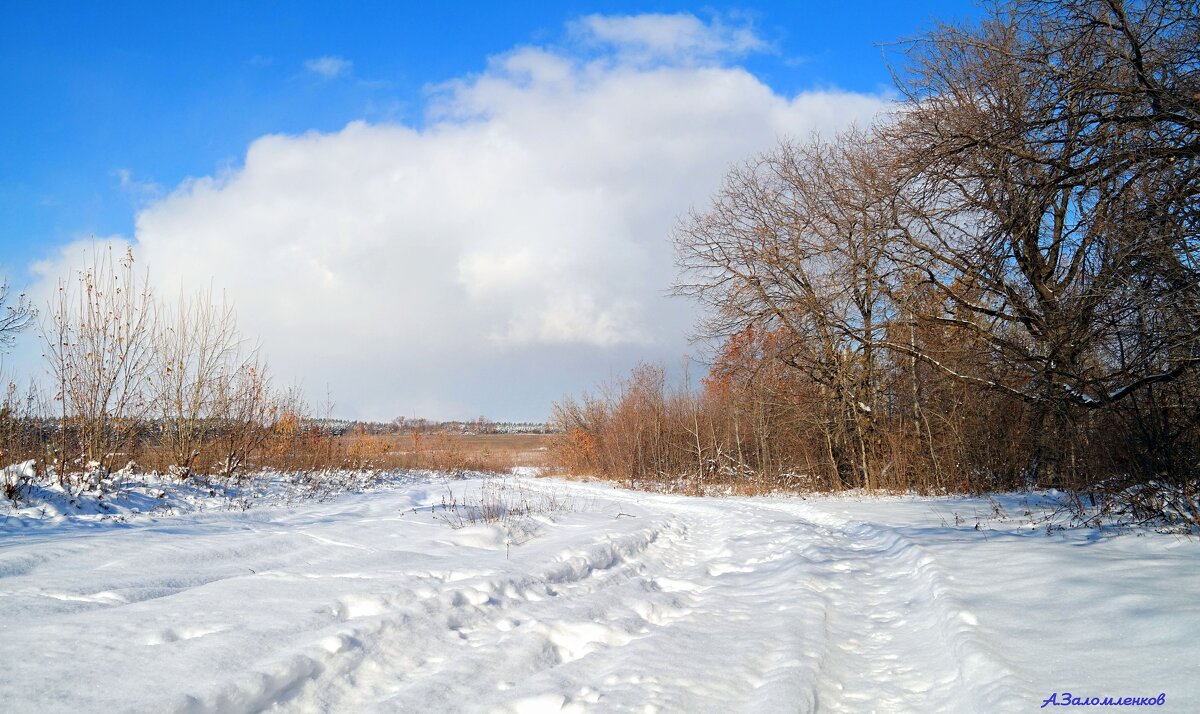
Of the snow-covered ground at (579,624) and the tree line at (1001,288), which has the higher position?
the tree line at (1001,288)

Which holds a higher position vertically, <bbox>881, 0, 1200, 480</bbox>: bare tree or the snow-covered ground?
<bbox>881, 0, 1200, 480</bbox>: bare tree

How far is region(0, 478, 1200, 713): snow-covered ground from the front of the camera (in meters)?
2.87

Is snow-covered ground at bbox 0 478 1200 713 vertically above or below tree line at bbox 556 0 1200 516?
below

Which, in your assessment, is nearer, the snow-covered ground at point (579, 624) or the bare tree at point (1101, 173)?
the snow-covered ground at point (579, 624)

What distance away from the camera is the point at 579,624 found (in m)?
4.12

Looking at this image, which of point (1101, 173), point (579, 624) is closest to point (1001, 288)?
point (1101, 173)

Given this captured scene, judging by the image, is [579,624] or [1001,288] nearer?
[579,624]

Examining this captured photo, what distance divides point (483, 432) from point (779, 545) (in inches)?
4035

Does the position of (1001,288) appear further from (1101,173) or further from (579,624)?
(579,624)

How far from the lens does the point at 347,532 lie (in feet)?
24.2

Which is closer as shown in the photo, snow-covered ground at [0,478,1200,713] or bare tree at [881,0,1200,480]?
snow-covered ground at [0,478,1200,713]

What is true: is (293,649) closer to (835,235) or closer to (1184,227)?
(1184,227)

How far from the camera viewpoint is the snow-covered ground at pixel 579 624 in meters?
2.87

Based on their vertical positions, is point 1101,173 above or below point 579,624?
above
